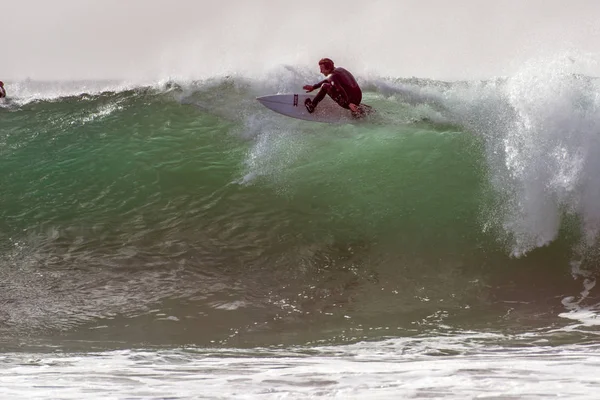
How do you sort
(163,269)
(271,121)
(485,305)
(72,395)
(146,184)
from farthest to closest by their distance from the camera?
(271,121), (146,184), (163,269), (485,305), (72,395)

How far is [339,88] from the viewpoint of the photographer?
10820 mm

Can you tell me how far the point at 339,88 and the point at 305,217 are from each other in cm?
225

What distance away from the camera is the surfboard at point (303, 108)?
11164mm

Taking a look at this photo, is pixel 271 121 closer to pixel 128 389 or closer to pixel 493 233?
pixel 493 233

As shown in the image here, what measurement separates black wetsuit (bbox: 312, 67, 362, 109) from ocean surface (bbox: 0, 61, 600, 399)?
77cm

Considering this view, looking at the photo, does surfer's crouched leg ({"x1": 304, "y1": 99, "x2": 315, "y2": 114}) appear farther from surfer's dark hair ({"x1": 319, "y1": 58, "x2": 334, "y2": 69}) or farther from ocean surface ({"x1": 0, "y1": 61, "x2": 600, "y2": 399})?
surfer's dark hair ({"x1": 319, "y1": 58, "x2": 334, "y2": 69})

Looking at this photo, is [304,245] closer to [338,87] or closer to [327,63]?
[338,87]

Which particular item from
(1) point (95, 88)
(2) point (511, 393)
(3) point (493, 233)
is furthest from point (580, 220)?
(1) point (95, 88)

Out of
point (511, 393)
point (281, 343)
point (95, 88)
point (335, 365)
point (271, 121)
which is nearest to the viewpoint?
point (511, 393)

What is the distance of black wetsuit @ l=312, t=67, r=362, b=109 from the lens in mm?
10758

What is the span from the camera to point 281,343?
677 cm

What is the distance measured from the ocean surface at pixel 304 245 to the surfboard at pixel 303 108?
37 centimetres

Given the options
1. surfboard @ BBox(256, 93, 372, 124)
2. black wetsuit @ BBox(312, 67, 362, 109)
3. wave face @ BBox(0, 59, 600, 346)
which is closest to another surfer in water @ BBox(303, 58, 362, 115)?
black wetsuit @ BBox(312, 67, 362, 109)

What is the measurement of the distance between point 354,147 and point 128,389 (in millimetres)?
6726
